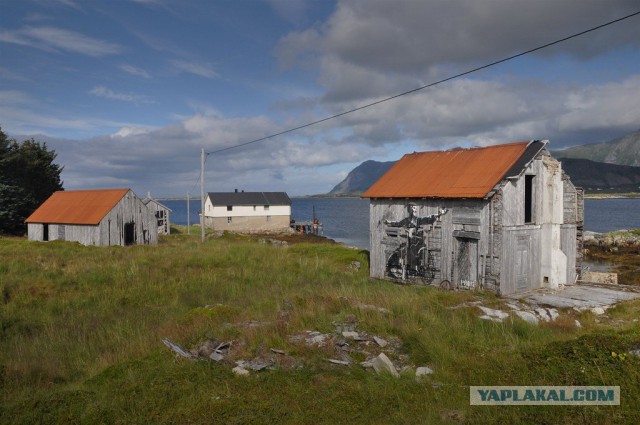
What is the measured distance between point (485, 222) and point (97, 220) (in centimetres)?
2794

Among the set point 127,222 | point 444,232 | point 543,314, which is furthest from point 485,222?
point 127,222

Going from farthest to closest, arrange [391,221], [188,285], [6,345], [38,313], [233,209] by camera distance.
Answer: [233,209] < [391,221] < [188,285] < [38,313] < [6,345]

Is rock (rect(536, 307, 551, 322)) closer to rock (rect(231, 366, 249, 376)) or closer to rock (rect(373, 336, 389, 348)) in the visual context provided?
rock (rect(373, 336, 389, 348))

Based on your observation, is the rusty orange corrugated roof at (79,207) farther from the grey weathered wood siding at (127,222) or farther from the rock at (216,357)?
the rock at (216,357)

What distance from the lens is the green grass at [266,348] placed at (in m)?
6.30

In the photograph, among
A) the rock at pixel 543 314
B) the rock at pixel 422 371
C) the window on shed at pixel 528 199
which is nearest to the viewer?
the rock at pixel 422 371

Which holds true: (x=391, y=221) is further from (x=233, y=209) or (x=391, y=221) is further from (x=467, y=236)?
(x=233, y=209)

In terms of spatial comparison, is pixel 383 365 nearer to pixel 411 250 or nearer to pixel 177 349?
pixel 177 349

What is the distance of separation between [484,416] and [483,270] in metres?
12.0

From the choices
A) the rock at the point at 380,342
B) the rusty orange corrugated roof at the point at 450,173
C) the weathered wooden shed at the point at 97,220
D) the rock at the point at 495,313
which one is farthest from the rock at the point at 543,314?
the weathered wooden shed at the point at 97,220

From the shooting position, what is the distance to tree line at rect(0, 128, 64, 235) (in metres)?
42.4

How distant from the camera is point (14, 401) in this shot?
6.79 metres

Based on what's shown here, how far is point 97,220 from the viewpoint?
32406 millimetres

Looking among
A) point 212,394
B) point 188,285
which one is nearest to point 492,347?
point 212,394
